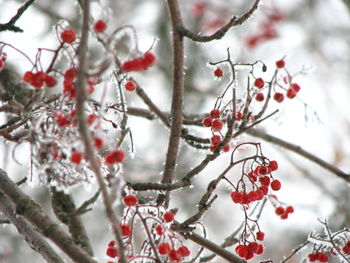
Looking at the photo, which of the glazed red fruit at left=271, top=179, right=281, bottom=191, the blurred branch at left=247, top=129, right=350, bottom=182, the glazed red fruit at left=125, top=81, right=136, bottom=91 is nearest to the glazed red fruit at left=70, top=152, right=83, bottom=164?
the glazed red fruit at left=125, top=81, right=136, bottom=91

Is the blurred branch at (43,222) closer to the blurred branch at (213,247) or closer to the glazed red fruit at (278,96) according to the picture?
the blurred branch at (213,247)

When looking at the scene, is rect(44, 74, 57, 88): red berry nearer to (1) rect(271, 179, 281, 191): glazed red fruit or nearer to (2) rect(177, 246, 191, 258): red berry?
(2) rect(177, 246, 191, 258): red berry

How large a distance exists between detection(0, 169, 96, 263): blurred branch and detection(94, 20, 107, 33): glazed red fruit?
26.9 inches

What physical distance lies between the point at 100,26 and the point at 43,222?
0.71 meters

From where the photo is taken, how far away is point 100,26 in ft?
4.95

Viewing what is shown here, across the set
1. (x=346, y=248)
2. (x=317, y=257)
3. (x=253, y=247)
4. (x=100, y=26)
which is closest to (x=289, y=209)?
(x=317, y=257)

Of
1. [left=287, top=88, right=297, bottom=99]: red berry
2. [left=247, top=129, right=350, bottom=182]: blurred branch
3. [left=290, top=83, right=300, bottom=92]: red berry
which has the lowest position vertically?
[left=287, top=88, right=297, bottom=99]: red berry

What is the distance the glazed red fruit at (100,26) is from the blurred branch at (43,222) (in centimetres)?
68

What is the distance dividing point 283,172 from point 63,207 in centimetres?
905

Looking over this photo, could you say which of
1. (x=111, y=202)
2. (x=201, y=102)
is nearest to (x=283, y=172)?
(x=201, y=102)

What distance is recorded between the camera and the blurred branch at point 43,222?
1.52 meters

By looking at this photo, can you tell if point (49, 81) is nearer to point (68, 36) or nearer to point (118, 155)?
point (68, 36)

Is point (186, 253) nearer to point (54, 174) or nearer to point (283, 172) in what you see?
point (54, 174)

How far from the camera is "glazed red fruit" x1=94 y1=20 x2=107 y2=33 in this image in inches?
59.0
